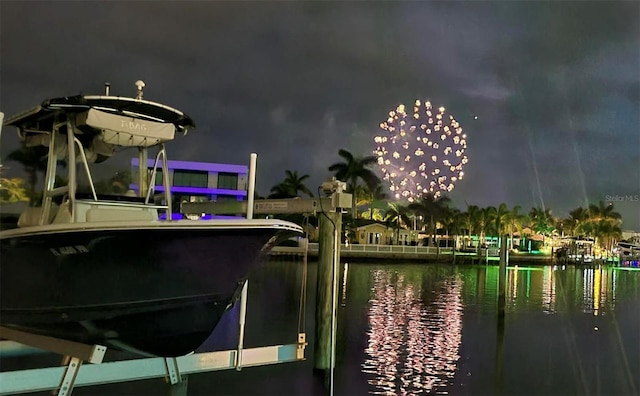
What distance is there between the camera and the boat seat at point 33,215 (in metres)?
7.52

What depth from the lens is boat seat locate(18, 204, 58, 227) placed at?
7516mm

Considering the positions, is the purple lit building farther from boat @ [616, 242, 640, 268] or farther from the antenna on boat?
boat @ [616, 242, 640, 268]

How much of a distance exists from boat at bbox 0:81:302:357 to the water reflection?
5.37 meters

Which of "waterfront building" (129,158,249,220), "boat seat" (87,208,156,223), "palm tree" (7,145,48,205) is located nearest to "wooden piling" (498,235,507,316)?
"boat seat" (87,208,156,223)

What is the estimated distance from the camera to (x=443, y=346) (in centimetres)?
1625

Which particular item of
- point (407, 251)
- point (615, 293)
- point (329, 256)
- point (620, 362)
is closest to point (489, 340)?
point (620, 362)

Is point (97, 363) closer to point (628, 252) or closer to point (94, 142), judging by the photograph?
point (94, 142)

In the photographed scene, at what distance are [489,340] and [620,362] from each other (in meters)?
3.36

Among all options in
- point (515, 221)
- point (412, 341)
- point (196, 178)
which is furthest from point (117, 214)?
point (515, 221)

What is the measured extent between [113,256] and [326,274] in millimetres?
4099

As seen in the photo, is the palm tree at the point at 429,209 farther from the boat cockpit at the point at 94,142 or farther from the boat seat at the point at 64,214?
the boat seat at the point at 64,214

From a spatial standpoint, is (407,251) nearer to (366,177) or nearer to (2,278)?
(366,177)

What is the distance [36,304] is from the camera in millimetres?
7242

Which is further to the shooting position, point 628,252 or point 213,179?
point 628,252
